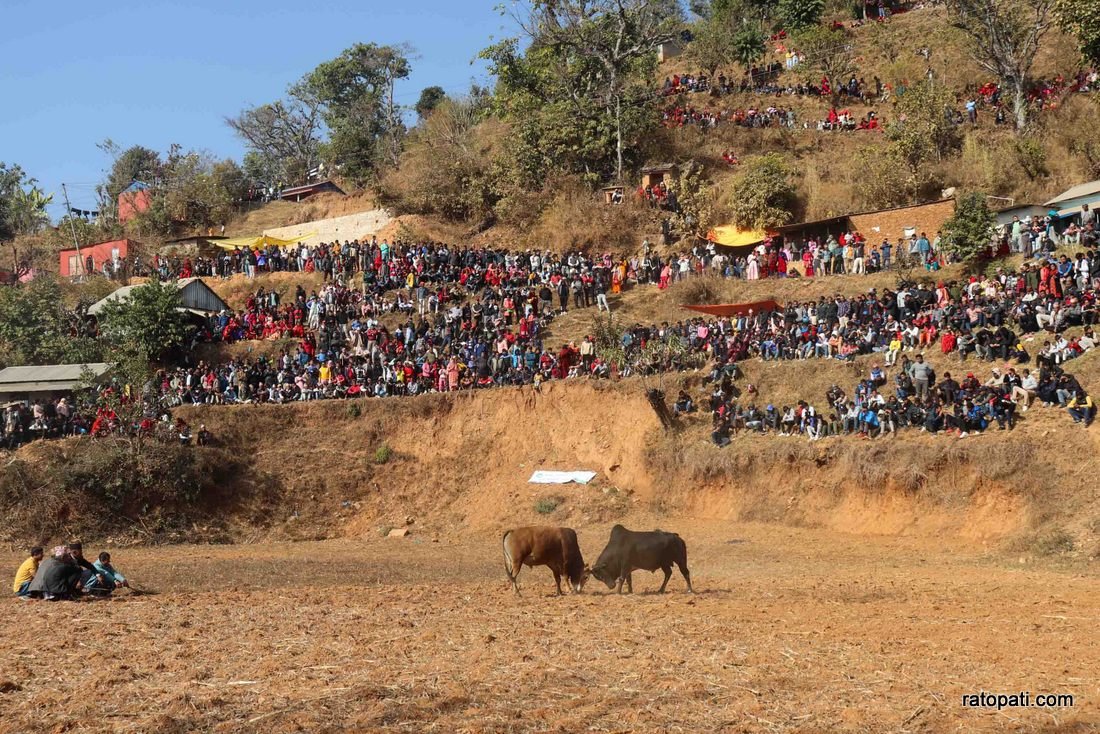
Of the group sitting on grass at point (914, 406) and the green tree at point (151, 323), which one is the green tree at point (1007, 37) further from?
the green tree at point (151, 323)

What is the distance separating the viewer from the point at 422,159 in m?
70.9

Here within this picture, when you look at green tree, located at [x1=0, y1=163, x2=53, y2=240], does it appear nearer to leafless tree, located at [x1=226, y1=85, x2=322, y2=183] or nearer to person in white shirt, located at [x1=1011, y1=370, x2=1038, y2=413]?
leafless tree, located at [x1=226, y1=85, x2=322, y2=183]

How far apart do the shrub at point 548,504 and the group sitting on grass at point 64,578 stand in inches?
653

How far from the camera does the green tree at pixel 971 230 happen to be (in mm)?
43219

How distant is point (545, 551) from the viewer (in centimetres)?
2231

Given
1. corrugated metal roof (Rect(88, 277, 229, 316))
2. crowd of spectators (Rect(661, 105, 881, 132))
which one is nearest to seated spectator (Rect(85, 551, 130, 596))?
corrugated metal roof (Rect(88, 277, 229, 316))

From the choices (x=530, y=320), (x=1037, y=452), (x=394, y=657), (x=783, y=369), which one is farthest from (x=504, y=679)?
(x=530, y=320)

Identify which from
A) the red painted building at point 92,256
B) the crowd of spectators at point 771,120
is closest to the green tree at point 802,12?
the crowd of spectators at point 771,120

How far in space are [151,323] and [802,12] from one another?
171ft

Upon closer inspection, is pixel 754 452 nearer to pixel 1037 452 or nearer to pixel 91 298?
pixel 1037 452

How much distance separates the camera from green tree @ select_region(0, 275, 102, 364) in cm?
5031

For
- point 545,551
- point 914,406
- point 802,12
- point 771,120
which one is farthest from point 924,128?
point 545,551

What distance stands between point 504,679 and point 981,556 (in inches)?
691

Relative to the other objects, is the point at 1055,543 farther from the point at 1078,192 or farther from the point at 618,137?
the point at 618,137
